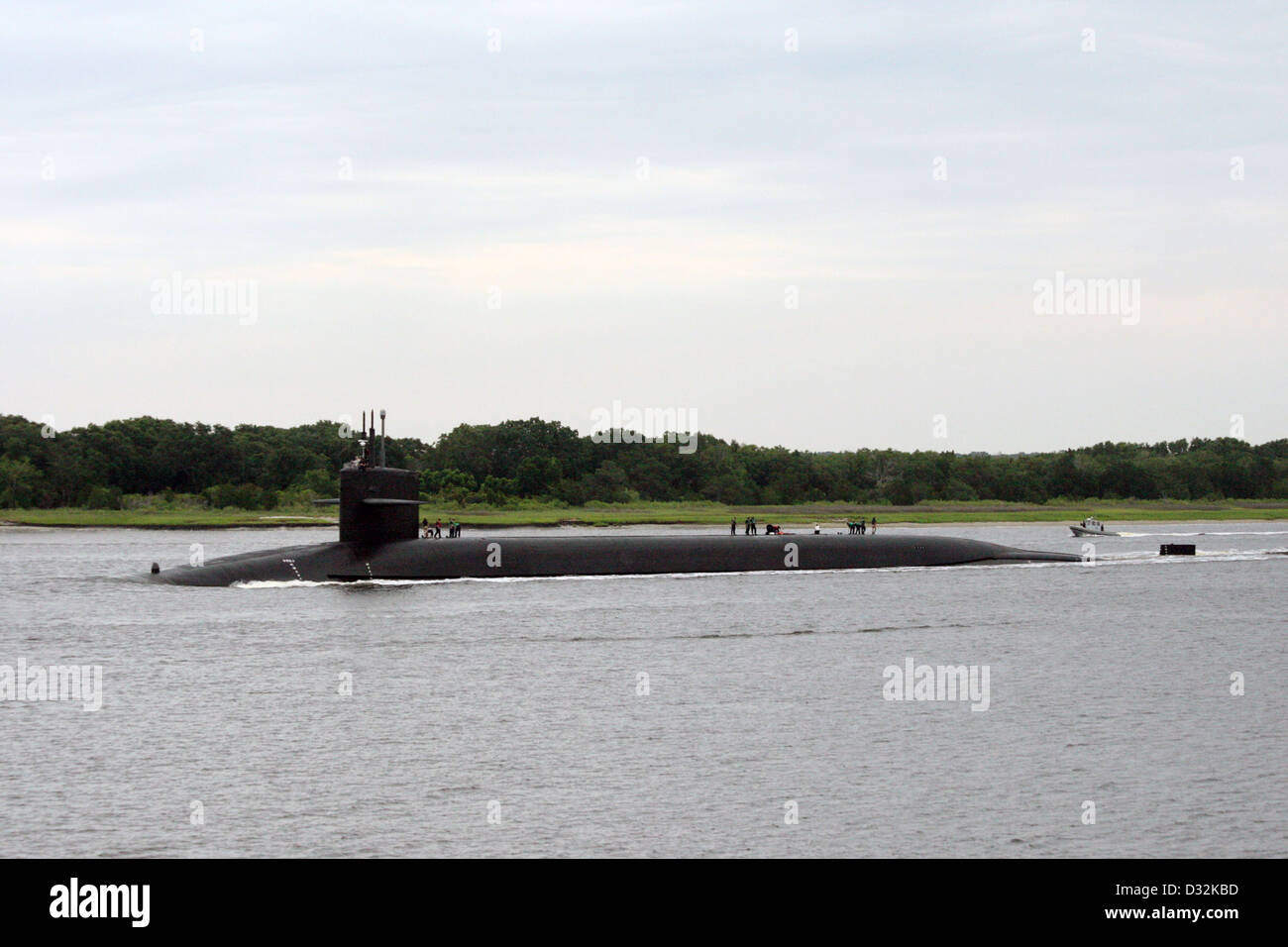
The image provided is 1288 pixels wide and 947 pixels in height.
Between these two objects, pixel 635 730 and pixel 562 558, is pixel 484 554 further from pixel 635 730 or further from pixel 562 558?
pixel 635 730

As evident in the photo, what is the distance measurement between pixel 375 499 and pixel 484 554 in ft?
15.7

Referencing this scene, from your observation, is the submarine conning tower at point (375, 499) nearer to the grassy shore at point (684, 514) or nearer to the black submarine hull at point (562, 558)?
the black submarine hull at point (562, 558)

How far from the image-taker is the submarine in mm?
43719

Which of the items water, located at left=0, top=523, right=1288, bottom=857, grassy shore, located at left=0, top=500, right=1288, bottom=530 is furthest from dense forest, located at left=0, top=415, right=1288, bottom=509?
water, located at left=0, top=523, right=1288, bottom=857

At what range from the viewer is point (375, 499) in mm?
43062

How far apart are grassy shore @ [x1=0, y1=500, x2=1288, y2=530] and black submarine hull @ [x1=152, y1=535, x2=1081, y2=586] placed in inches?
1932

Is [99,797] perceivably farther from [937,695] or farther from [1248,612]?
[1248,612]

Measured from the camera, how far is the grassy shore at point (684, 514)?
10069cm

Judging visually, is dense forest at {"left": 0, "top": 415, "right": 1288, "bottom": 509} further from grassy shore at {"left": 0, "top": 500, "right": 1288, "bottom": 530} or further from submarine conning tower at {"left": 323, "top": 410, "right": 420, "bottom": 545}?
submarine conning tower at {"left": 323, "top": 410, "right": 420, "bottom": 545}

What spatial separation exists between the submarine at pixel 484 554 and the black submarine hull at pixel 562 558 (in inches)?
1.3

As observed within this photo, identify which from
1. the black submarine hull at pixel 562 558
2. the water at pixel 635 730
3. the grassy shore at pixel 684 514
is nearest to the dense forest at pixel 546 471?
the grassy shore at pixel 684 514

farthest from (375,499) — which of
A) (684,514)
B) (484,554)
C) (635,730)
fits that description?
(684,514)

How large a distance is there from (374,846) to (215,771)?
15.6ft
